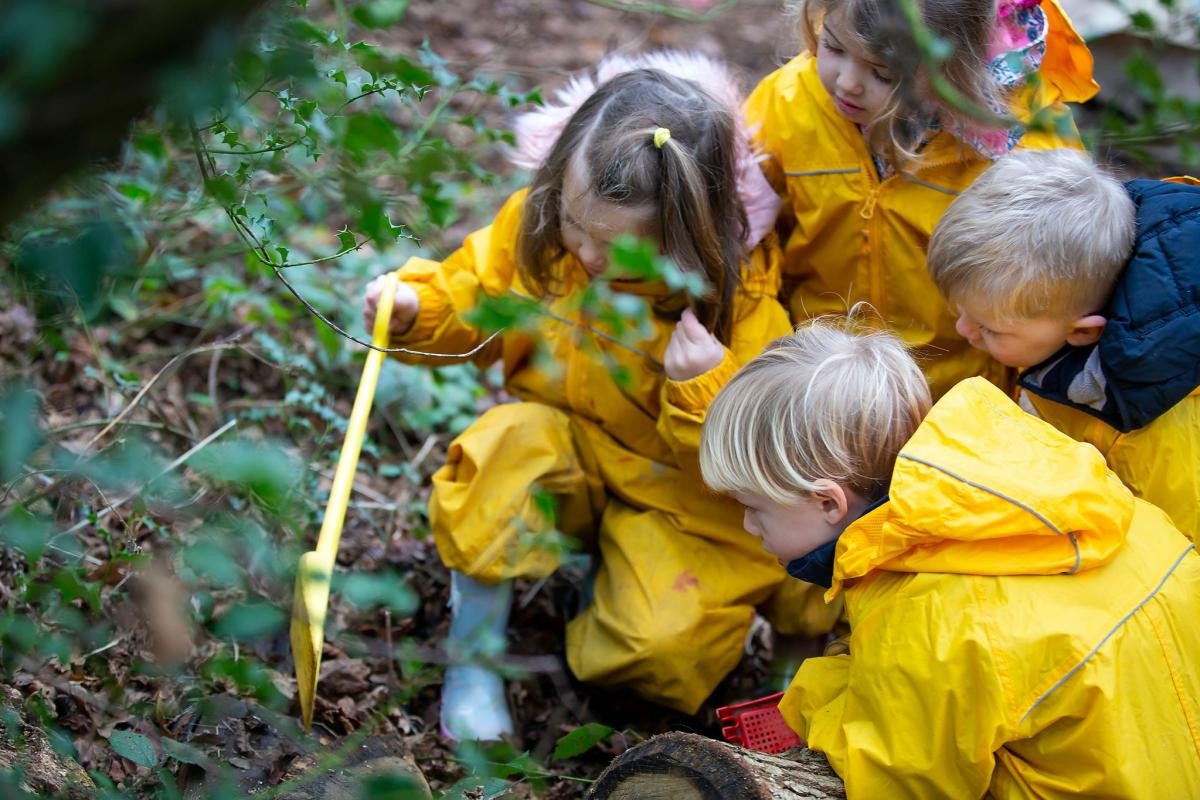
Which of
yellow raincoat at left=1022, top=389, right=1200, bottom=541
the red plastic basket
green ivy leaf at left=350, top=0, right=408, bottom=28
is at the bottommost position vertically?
the red plastic basket

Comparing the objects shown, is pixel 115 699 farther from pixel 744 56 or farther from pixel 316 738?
pixel 744 56

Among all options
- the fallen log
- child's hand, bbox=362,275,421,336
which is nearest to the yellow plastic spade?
child's hand, bbox=362,275,421,336

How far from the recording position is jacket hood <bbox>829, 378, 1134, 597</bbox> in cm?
178

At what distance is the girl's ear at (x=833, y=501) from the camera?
1.97 m

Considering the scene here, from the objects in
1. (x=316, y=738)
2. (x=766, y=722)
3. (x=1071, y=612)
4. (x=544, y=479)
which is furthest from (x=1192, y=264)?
(x=316, y=738)

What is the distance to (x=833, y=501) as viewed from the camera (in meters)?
2.01

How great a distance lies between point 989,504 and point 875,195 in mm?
925

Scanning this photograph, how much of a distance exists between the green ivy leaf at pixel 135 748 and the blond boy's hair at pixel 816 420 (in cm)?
102

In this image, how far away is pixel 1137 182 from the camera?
7.41ft

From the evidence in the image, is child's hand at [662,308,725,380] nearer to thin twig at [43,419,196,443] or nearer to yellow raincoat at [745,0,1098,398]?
yellow raincoat at [745,0,1098,398]

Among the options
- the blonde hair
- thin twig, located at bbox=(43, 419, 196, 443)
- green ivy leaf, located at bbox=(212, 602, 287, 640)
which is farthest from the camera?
thin twig, located at bbox=(43, 419, 196, 443)

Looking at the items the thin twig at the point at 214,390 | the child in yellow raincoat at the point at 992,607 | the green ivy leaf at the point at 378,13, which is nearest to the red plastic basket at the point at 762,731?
the child in yellow raincoat at the point at 992,607

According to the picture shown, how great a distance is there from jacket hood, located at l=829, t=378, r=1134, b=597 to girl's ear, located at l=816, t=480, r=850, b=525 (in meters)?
0.08

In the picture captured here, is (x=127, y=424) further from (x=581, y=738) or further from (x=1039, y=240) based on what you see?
(x=1039, y=240)
